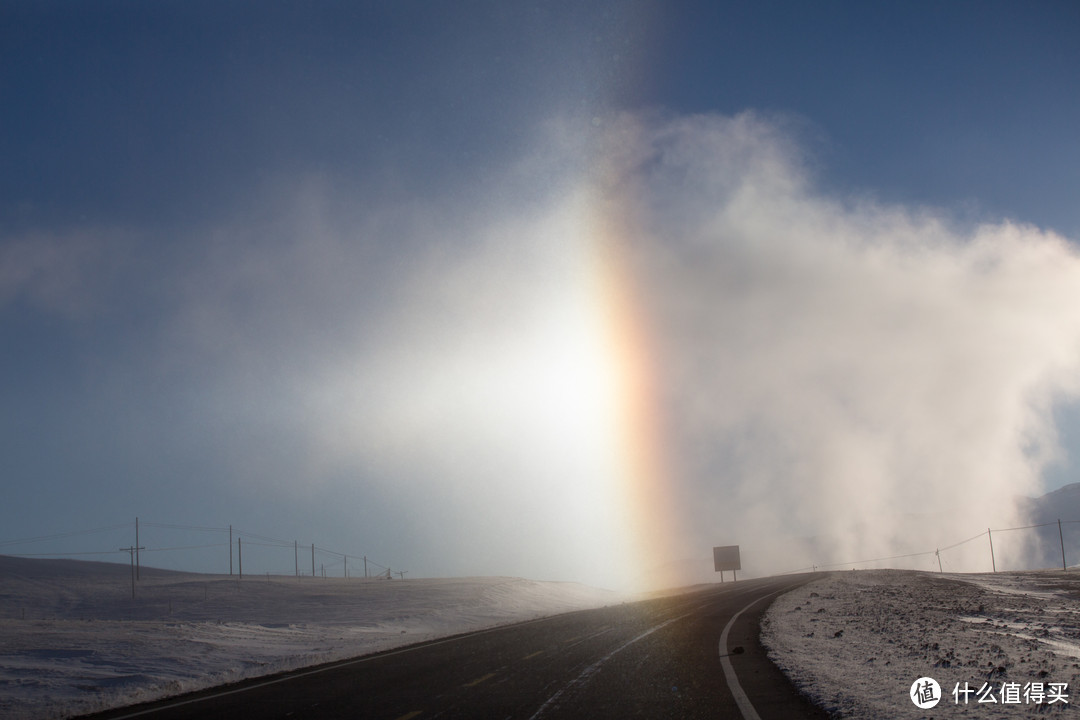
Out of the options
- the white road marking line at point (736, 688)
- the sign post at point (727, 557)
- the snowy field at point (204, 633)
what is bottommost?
the sign post at point (727, 557)

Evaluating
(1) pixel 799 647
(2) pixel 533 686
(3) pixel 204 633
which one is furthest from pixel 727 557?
(2) pixel 533 686

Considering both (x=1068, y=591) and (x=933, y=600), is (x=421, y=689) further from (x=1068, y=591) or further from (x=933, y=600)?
(x=1068, y=591)

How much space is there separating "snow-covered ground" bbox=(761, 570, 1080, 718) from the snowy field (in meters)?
13.6

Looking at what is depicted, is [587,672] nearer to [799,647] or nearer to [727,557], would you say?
[799,647]

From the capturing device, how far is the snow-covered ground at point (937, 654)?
10555 millimetres

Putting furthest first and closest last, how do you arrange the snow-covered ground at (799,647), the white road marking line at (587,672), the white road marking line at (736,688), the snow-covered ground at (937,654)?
the snow-covered ground at (799,647) → the white road marking line at (587,672) → the snow-covered ground at (937,654) → the white road marking line at (736,688)

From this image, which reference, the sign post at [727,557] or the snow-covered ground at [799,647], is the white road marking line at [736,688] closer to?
the snow-covered ground at [799,647]

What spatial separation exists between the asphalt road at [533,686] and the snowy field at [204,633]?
2.72 m

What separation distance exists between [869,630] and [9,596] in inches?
3595

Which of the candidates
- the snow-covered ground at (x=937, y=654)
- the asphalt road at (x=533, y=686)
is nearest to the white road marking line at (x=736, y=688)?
the asphalt road at (x=533, y=686)

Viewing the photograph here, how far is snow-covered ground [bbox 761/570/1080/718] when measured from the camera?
10555mm

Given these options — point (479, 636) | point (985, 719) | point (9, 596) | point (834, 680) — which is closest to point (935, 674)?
point (834, 680)

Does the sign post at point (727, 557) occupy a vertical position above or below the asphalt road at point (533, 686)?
below

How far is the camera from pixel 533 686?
13.6m
